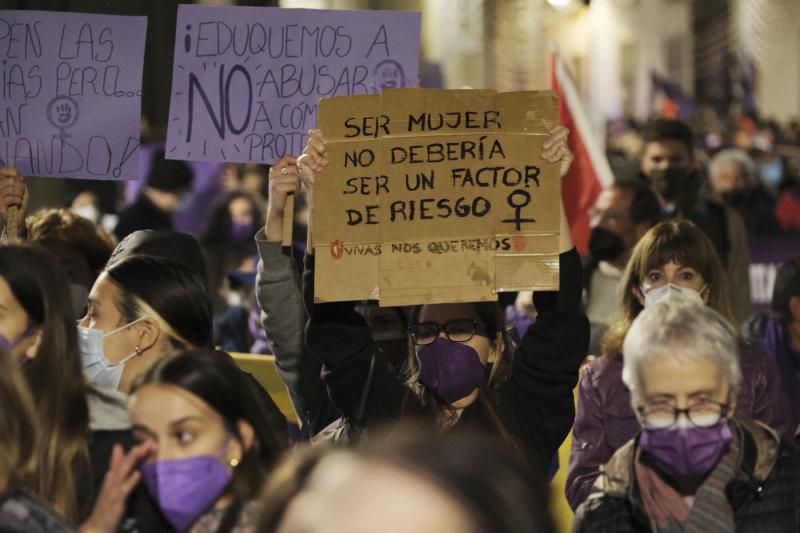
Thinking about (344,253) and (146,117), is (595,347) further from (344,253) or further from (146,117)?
(146,117)

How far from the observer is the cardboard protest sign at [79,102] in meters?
6.21

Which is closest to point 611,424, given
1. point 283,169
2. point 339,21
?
point 283,169

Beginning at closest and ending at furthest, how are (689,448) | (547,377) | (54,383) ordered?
(689,448)
(54,383)
(547,377)

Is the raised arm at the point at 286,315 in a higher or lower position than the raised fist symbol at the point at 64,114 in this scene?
lower

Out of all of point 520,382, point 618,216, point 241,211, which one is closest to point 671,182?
point 618,216

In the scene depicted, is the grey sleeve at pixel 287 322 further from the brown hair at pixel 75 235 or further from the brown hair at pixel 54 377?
the brown hair at pixel 75 235

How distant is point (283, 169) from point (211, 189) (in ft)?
37.4

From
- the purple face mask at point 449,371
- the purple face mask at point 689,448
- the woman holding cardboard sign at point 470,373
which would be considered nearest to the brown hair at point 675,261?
the woman holding cardboard sign at point 470,373

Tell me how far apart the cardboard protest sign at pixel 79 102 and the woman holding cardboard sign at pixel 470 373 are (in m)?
1.60

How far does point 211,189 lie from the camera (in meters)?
16.8

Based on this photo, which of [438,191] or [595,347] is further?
[595,347]

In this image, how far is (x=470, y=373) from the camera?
479cm

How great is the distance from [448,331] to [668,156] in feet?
13.5

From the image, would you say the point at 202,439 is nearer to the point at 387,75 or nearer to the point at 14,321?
the point at 14,321
